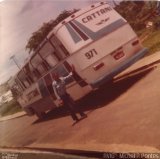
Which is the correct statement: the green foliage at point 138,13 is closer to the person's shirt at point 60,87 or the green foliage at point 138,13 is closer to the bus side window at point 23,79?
the person's shirt at point 60,87

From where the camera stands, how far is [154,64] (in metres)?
8.45

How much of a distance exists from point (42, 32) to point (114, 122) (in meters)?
3.16

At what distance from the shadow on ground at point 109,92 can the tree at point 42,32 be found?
1.81 metres

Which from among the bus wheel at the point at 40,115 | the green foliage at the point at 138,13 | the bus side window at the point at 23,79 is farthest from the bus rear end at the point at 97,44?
the bus wheel at the point at 40,115

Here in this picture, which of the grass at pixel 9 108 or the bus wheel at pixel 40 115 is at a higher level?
the grass at pixel 9 108

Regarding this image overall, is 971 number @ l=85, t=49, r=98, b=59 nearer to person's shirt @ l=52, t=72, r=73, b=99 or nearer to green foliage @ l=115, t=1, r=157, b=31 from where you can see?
person's shirt @ l=52, t=72, r=73, b=99

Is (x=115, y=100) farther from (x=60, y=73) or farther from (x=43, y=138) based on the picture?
(x=43, y=138)

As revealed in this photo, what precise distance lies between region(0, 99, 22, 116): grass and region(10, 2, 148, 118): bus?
2.48 meters

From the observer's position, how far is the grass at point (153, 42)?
1017cm

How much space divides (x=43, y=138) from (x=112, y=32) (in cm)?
330

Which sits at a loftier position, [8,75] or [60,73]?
[8,75]

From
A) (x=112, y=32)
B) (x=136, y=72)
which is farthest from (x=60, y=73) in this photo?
(x=136, y=72)

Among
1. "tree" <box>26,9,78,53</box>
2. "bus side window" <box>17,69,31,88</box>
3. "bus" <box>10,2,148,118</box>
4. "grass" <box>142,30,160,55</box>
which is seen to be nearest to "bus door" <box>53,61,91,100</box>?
"bus" <box>10,2,148,118</box>

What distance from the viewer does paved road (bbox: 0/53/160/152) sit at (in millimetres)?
4977
